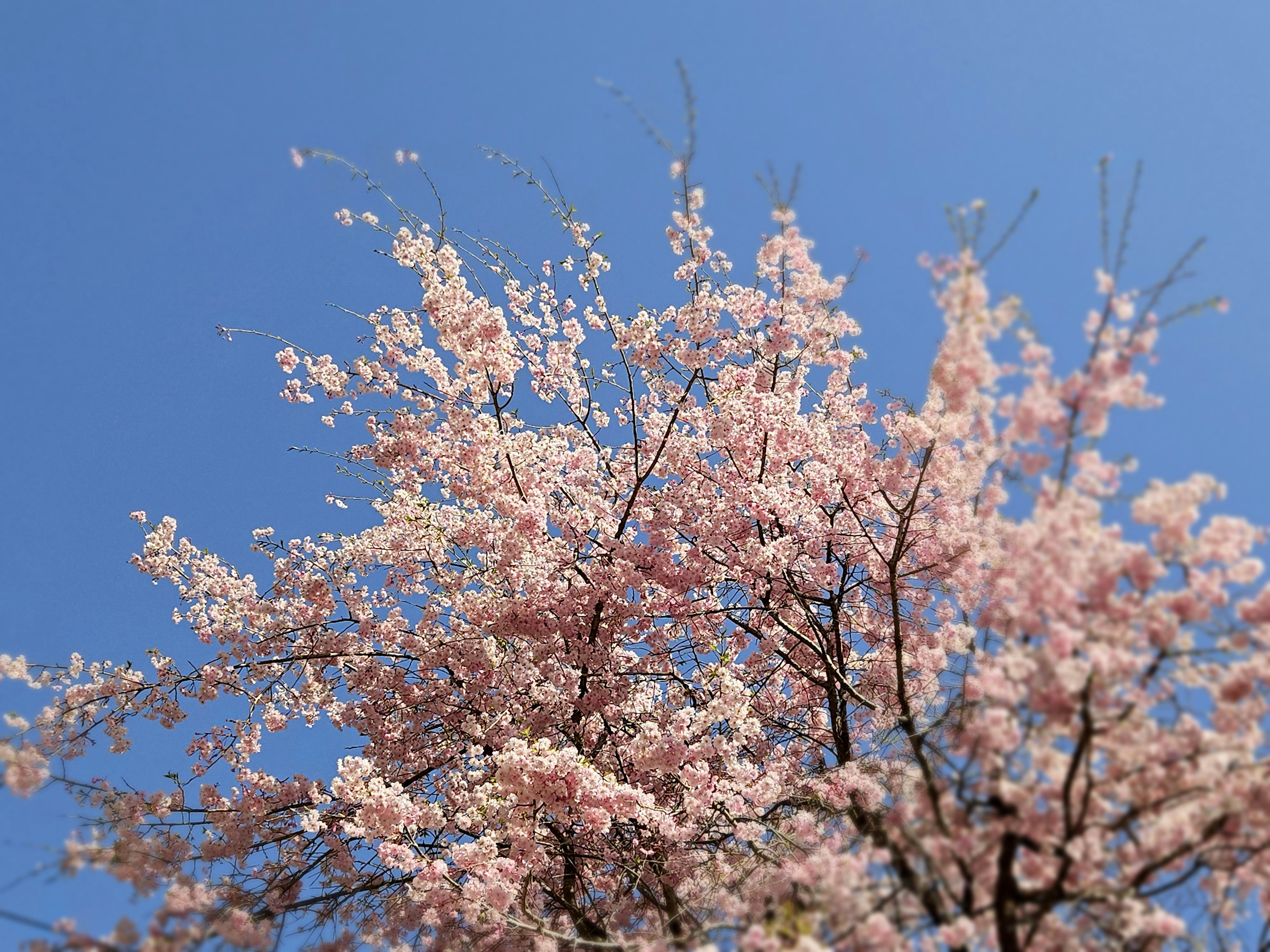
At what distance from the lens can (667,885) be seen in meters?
7.45

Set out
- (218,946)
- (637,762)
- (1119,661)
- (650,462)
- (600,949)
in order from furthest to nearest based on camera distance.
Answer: (650,462) → (637,762) → (600,949) → (218,946) → (1119,661)

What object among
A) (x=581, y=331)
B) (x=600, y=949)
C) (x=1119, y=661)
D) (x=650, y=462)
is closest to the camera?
(x=1119, y=661)

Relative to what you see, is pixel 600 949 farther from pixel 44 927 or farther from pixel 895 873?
pixel 44 927

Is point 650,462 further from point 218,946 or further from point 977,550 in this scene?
point 218,946

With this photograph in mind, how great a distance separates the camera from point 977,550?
7.05m

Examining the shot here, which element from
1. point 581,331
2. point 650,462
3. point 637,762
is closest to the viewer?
point 637,762

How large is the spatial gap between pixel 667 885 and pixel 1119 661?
5.28 meters

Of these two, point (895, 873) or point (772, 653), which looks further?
point (772, 653)

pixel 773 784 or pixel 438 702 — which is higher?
pixel 438 702

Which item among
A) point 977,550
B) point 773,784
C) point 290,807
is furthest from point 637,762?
point 290,807

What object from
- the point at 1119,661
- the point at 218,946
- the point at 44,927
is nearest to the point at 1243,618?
the point at 1119,661

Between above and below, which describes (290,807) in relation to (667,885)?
above

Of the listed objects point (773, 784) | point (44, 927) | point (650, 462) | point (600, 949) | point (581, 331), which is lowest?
point (44, 927)

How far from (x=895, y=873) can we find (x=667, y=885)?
430 centimetres
